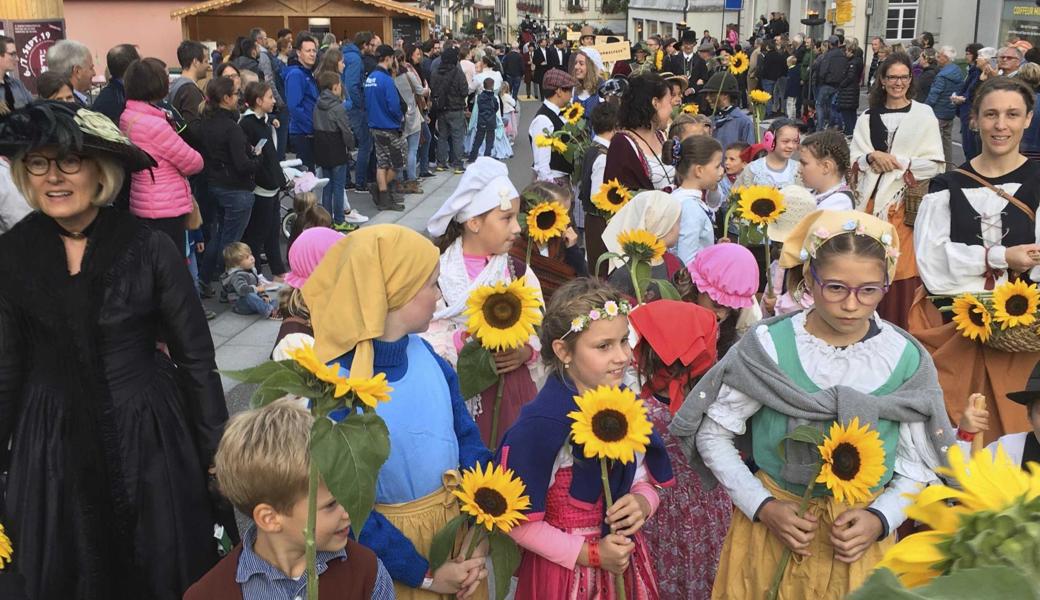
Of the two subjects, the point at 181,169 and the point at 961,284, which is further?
the point at 181,169

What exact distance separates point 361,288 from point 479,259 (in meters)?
1.68

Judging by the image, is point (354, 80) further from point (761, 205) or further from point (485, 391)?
point (485, 391)

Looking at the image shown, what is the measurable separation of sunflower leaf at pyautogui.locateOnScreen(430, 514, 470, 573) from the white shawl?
16.1 feet

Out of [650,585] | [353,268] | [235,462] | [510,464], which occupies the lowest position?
[650,585]

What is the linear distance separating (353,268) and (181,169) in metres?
5.10

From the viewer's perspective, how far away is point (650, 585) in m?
3.25

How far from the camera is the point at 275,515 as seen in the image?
2.32m

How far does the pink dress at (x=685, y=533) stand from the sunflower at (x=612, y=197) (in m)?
2.13

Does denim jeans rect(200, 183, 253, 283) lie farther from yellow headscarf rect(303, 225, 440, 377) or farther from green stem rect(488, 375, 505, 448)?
yellow headscarf rect(303, 225, 440, 377)

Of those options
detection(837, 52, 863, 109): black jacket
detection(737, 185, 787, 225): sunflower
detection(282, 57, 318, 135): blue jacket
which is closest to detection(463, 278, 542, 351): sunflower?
detection(737, 185, 787, 225): sunflower

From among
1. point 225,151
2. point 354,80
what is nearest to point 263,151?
point 225,151

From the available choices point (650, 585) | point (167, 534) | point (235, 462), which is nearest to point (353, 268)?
point (235, 462)

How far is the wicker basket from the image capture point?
13.4ft

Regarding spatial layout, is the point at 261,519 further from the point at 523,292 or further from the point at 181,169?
the point at 181,169
